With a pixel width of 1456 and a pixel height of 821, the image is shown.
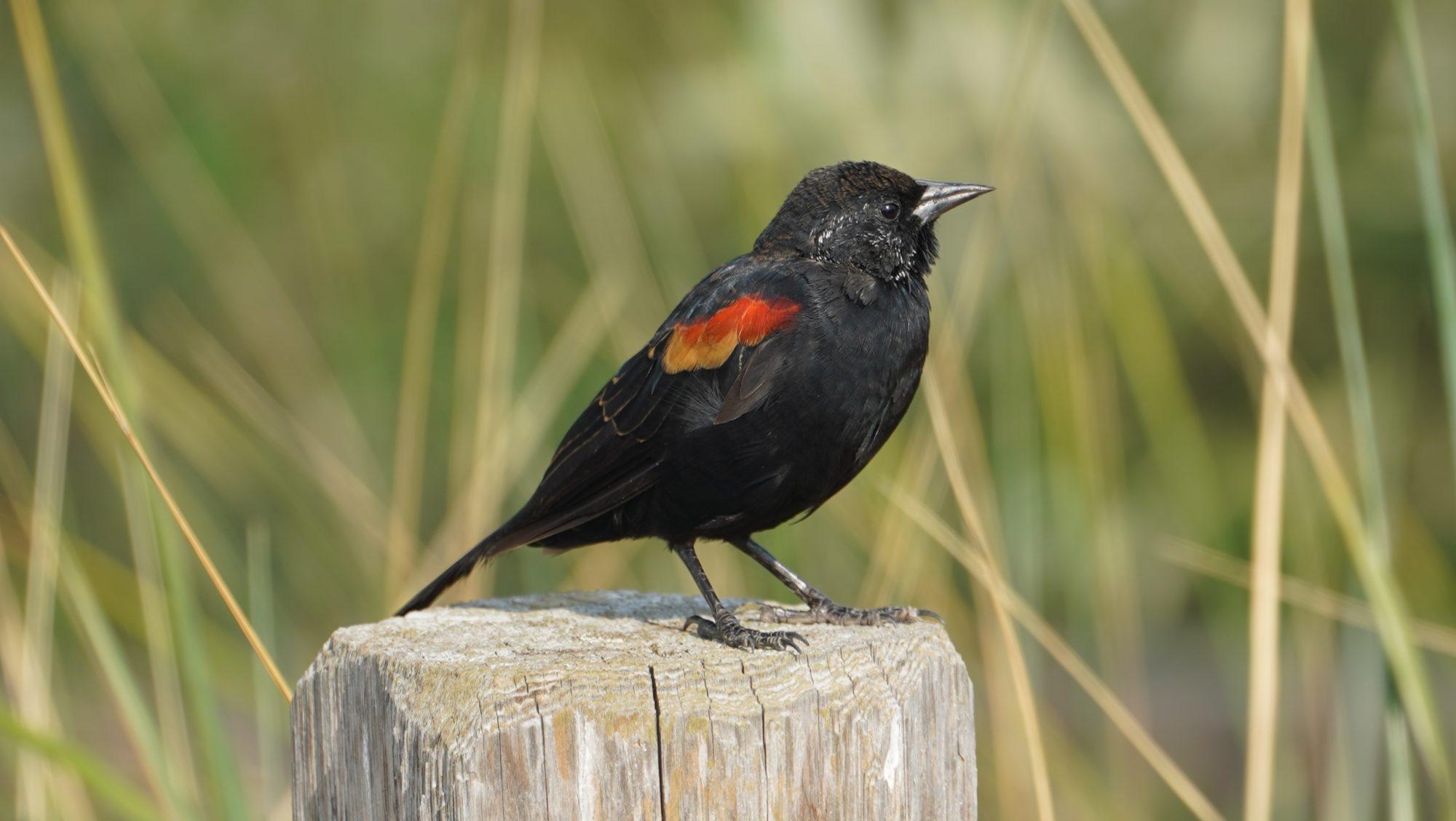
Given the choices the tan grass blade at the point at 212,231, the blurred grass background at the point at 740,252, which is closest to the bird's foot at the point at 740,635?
the blurred grass background at the point at 740,252

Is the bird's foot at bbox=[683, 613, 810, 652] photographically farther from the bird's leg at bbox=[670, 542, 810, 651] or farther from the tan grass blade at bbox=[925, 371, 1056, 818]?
the tan grass blade at bbox=[925, 371, 1056, 818]

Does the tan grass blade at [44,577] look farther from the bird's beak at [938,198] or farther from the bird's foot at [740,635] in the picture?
the bird's beak at [938,198]

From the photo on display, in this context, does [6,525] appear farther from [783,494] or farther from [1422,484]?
[1422,484]

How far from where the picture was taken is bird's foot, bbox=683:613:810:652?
2.23m

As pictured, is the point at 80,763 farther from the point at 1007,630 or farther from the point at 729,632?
the point at 1007,630

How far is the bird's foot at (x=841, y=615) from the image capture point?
2.71 m

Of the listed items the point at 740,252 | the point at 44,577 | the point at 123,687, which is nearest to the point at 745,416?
the point at 123,687

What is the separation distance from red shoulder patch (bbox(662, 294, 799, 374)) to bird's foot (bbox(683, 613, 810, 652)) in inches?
20.4

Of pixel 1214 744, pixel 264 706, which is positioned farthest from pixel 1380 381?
pixel 264 706

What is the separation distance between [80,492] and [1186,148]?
16.5 feet

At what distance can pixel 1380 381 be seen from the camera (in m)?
5.11

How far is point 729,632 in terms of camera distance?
2.40 metres

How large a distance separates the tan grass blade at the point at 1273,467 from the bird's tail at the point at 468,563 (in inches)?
52.2

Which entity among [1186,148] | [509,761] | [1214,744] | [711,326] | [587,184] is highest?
[1186,148]
